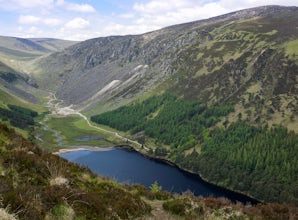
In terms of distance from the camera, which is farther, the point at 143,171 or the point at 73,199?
the point at 143,171

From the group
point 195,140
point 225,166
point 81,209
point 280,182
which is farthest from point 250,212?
point 195,140

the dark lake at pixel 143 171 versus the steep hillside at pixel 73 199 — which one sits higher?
the steep hillside at pixel 73 199

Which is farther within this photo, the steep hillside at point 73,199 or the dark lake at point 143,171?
the dark lake at point 143,171

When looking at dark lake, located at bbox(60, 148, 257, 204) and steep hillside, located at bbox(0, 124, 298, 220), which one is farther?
dark lake, located at bbox(60, 148, 257, 204)

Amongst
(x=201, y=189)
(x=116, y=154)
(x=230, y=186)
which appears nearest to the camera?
(x=201, y=189)

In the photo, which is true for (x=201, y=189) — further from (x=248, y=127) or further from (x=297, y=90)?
(x=297, y=90)

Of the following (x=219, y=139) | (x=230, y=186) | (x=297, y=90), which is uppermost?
(x=297, y=90)

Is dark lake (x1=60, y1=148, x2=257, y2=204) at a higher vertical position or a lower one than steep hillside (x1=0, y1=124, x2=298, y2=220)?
lower

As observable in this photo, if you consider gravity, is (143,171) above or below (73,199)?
below
